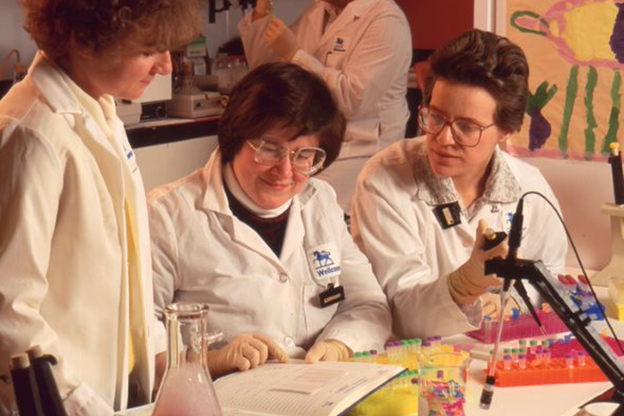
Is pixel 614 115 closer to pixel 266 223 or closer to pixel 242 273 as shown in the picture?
pixel 266 223

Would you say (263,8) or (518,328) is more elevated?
(263,8)

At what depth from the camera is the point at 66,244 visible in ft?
5.36

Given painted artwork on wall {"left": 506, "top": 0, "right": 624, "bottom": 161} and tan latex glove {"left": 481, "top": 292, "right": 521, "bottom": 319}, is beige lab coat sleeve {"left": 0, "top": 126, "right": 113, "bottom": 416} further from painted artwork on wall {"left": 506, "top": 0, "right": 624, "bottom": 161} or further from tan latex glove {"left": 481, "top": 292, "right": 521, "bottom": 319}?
painted artwork on wall {"left": 506, "top": 0, "right": 624, "bottom": 161}

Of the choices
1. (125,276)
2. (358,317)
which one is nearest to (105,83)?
(125,276)

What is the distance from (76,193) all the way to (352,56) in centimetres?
247

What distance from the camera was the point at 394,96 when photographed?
4.24 m

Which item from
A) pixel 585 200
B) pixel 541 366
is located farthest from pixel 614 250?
pixel 541 366

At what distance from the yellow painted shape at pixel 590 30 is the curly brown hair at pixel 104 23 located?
1.58 metres

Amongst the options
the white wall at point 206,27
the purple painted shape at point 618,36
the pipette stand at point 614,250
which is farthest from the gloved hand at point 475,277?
the white wall at point 206,27

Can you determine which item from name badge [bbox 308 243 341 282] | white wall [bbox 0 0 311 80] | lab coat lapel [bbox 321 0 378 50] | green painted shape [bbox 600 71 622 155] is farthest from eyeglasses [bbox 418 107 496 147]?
white wall [bbox 0 0 311 80]

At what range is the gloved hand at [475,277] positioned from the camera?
6.89ft

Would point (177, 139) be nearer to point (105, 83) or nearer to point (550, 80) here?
point (550, 80)

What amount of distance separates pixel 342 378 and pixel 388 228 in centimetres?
74

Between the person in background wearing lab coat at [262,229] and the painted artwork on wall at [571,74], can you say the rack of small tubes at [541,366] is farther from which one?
the painted artwork on wall at [571,74]
